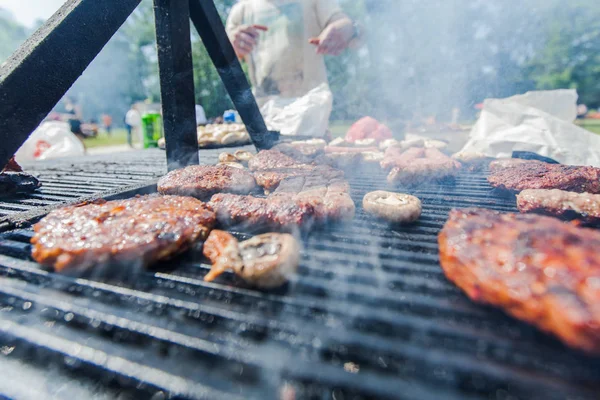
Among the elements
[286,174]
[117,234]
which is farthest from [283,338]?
[286,174]

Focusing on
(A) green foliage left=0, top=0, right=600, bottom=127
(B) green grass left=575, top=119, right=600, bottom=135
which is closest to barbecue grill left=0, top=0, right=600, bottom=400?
(A) green foliage left=0, top=0, right=600, bottom=127

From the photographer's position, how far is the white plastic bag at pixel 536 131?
439 centimetres

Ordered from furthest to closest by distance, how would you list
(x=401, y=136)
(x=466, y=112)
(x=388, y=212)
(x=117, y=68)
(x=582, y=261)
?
(x=117, y=68) → (x=466, y=112) → (x=401, y=136) → (x=388, y=212) → (x=582, y=261)

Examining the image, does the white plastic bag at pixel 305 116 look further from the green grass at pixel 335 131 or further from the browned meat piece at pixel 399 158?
the green grass at pixel 335 131

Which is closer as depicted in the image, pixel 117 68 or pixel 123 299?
pixel 123 299

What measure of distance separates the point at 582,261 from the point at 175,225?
165 cm

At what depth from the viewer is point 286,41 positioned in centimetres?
688

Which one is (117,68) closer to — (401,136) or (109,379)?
(401,136)

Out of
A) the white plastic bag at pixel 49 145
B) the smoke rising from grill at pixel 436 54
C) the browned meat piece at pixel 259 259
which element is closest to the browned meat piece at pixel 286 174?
A: the browned meat piece at pixel 259 259

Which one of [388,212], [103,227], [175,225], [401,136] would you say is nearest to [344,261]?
[388,212]

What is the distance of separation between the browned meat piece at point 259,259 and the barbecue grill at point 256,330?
56 millimetres

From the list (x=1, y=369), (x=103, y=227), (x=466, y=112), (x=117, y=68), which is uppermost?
(x=117, y=68)

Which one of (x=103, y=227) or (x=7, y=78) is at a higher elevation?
(x=7, y=78)

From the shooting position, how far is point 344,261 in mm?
1517
